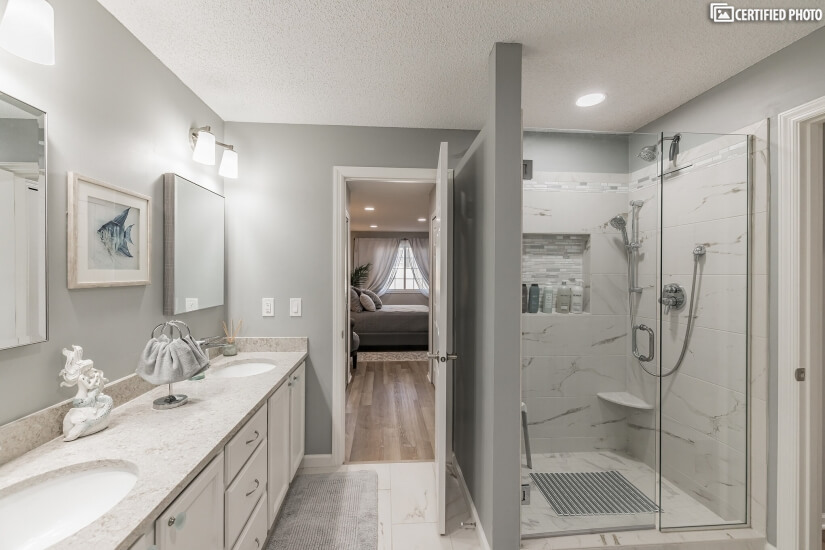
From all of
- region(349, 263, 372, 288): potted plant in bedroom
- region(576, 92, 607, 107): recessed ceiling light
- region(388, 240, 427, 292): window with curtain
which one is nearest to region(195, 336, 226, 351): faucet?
region(576, 92, 607, 107): recessed ceiling light

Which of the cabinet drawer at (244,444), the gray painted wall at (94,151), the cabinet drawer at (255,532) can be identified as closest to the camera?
the gray painted wall at (94,151)

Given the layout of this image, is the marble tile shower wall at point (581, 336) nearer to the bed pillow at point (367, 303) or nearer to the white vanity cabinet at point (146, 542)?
the white vanity cabinet at point (146, 542)

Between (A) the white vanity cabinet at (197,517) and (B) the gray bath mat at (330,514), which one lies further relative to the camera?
(B) the gray bath mat at (330,514)

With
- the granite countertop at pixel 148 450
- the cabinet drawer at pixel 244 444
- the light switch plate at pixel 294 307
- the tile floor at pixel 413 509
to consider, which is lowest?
the tile floor at pixel 413 509

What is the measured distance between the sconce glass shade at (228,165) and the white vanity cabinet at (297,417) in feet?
4.35

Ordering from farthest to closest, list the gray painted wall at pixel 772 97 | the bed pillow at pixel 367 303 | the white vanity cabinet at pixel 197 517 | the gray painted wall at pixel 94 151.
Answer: the bed pillow at pixel 367 303, the gray painted wall at pixel 772 97, the gray painted wall at pixel 94 151, the white vanity cabinet at pixel 197 517

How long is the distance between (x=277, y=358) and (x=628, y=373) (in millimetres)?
2234

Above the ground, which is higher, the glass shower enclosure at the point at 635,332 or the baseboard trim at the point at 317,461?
the glass shower enclosure at the point at 635,332

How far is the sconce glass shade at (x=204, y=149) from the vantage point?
6.49 ft

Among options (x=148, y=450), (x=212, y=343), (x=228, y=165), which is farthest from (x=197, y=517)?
(x=228, y=165)

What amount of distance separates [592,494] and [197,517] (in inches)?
77.9

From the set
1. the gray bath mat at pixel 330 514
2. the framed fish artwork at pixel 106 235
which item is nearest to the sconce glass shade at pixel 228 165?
the framed fish artwork at pixel 106 235

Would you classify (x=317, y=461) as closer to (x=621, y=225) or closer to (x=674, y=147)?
(x=621, y=225)

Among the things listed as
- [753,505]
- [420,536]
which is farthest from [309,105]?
[753,505]
